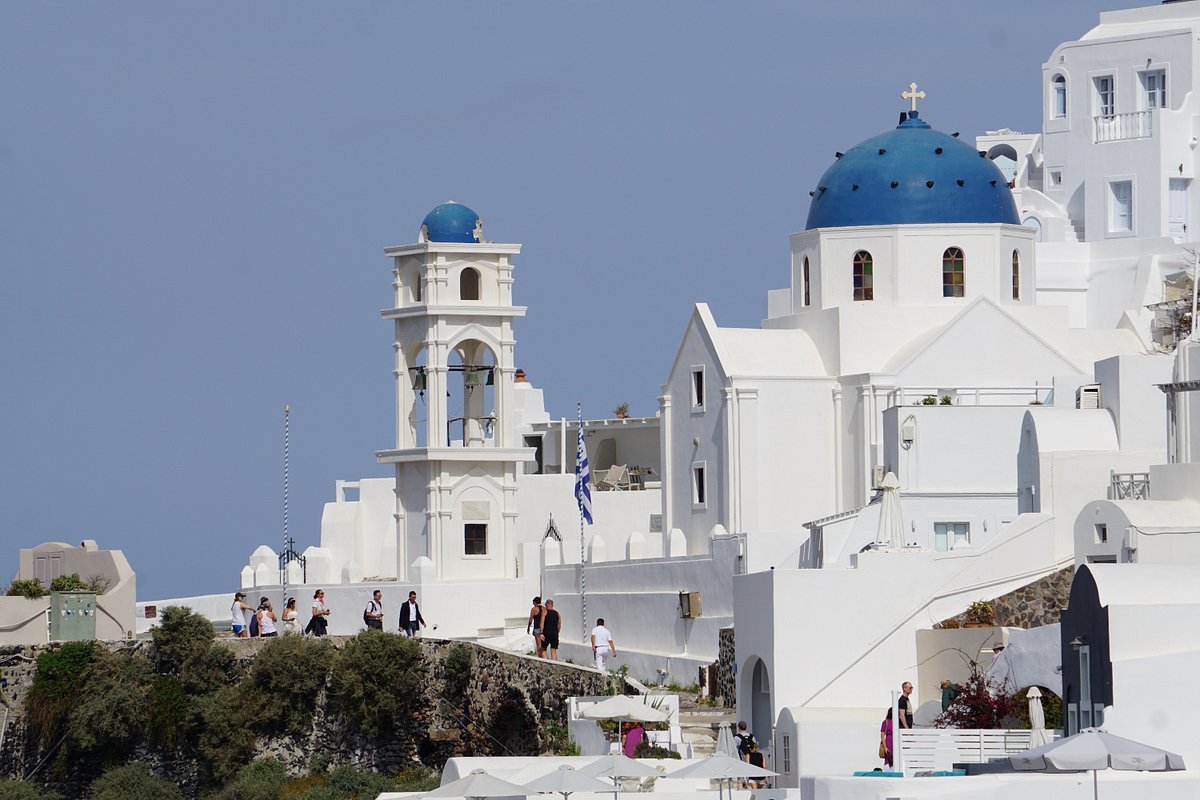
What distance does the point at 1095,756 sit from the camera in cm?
2761

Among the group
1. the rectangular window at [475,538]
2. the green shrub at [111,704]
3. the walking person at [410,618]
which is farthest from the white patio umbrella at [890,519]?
the rectangular window at [475,538]

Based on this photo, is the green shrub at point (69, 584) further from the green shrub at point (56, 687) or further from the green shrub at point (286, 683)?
the green shrub at point (286, 683)

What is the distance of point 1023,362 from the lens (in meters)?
50.7

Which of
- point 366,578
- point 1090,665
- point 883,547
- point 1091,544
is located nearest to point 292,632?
point 366,578

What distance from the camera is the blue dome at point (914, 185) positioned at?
5222 cm

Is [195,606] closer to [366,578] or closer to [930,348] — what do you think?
[366,578]

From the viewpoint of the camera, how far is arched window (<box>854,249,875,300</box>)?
52531 mm

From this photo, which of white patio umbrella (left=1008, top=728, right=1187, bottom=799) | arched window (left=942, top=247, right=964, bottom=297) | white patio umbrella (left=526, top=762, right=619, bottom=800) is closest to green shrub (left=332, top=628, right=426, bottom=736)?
arched window (left=942, top=247, right=964, bottom=297)

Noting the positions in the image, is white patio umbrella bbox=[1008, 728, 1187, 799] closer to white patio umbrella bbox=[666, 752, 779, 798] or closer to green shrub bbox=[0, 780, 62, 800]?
white patio umbrella bbox=[666, 752, 779, 798]

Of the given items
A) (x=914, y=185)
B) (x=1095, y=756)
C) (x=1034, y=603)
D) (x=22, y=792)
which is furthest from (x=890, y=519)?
(x=22, y=792)

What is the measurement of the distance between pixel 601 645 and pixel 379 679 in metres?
4.15

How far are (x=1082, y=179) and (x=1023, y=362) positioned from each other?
15225 mm

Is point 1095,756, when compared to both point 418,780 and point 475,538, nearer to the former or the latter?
point 418,780

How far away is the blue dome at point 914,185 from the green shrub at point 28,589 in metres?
16.3
